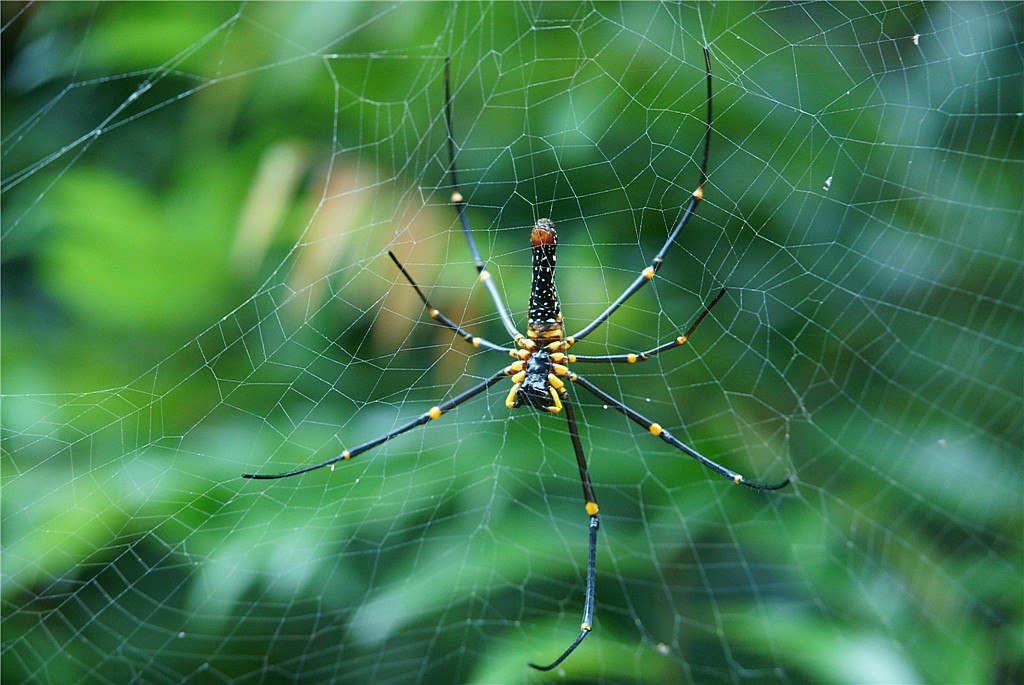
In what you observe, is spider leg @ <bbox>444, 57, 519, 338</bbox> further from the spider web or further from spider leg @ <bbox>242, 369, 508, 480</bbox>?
spider leg @ <bbox>242, 369, 508, 480</bbox>

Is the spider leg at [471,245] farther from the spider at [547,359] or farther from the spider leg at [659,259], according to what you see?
the spider leg at [659,259]

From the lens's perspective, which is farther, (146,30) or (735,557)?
(735,557)

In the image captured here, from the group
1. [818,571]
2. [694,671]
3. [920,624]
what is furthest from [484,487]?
[920,624]

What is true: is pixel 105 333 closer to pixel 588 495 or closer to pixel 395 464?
pixel 395 464

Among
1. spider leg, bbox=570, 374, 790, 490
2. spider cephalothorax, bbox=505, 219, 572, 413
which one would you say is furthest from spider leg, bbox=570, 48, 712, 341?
spider leg, bbox=570, 374, 790, 490

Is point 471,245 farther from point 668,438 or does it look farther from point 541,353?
point 668,438

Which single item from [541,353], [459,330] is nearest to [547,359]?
[541,353]
